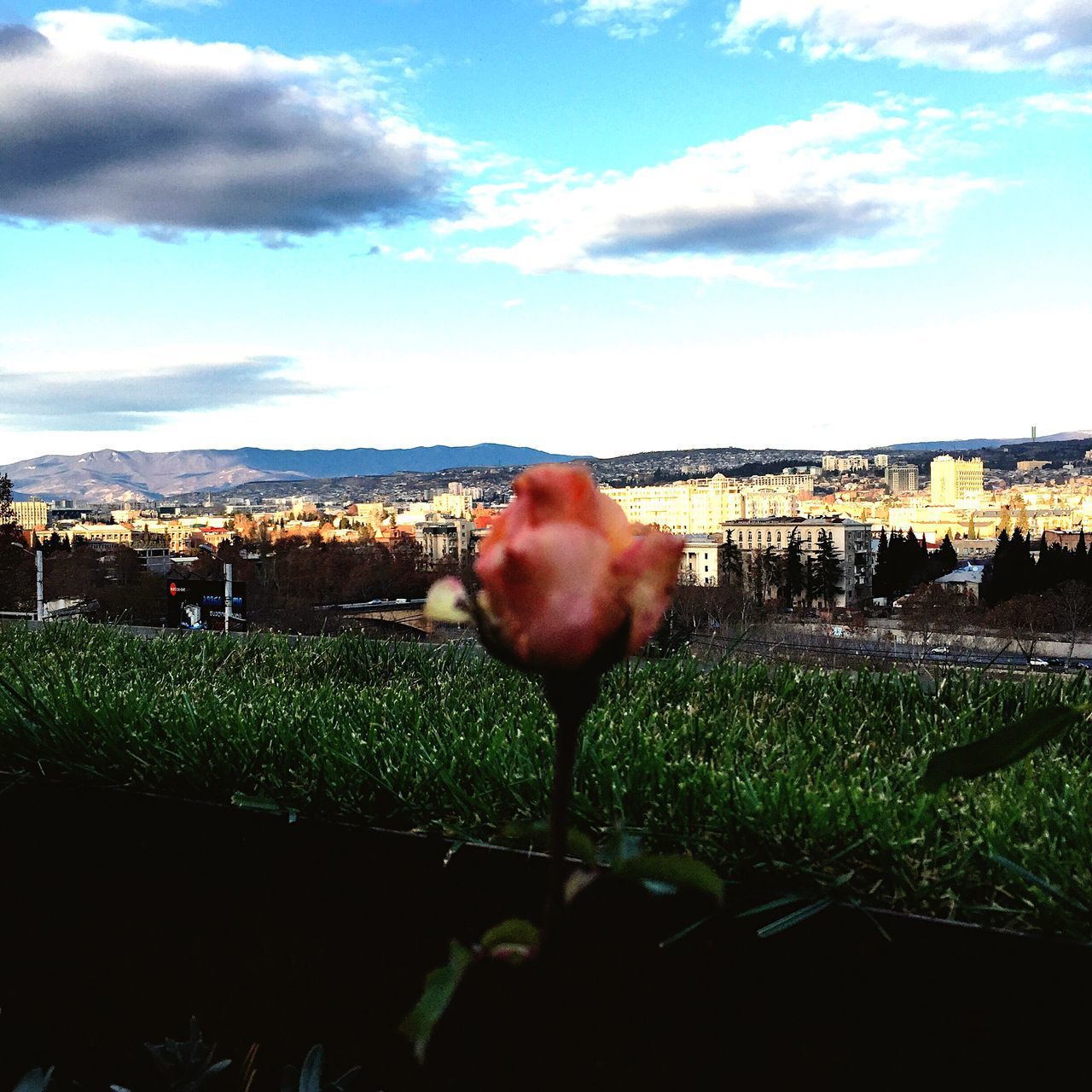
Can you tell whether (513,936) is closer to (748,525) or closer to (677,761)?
(677,761)

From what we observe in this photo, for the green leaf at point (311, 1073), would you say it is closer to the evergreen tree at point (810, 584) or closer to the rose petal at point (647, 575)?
the rose petal at point (647, 575)

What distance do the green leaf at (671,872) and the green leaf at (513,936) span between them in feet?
0.14

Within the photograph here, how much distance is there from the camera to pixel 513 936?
336mm

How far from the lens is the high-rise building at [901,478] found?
99188 millimetres

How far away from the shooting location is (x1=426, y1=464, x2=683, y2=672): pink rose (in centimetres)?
31

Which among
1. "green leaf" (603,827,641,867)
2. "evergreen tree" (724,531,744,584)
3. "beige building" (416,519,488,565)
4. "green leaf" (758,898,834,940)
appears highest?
"green leaf" (603,827,641,867)

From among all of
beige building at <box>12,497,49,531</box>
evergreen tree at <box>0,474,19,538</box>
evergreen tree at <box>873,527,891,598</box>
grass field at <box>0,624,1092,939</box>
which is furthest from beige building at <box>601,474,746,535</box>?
grass field at <box>0,624,1092,939</box>

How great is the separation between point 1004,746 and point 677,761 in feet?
2.92

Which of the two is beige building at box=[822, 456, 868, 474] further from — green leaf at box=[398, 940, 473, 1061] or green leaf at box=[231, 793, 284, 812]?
green leaf at box=[398, 940, 473, 1061]

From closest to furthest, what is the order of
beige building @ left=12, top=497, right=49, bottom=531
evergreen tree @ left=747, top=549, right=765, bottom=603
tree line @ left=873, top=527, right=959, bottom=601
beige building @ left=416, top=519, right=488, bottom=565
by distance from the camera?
1. beige building @ left=416, top=519, right=488, bottom=565
2. evergreen tree @ left=747, top=549, right=765, bottom=603
3. tree line @ left=873, top=527, right=959, bottom=601
4. beige building @ left=12, top=497, right=49, bottom=531

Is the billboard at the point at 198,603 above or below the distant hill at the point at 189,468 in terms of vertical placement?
below

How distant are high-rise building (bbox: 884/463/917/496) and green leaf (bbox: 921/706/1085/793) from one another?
103091 mm

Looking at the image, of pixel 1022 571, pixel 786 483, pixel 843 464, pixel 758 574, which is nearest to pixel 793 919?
pixel 1022 571

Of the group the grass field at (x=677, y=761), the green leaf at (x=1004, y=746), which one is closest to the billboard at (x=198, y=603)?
the grass field at (x=677, y=761)
